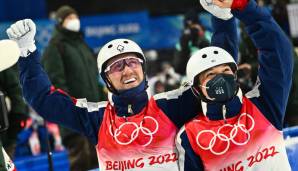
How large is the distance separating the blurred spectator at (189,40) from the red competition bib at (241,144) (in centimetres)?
316

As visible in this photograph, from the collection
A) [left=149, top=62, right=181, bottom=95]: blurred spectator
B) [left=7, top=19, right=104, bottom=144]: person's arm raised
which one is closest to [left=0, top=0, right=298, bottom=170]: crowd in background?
[left=149, top=62, right=181, bottom=95]: blurred spectator

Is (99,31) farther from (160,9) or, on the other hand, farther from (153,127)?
(153,127)

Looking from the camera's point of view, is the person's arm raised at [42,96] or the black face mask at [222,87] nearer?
the black face mask at [222,87]

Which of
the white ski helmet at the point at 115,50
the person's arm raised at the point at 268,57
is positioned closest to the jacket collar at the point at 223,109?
the person's arm raised at the point at 268,57

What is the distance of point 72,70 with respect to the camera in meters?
6.10

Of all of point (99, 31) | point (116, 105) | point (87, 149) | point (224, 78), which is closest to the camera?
point (224, 78)

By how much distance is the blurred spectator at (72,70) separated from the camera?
6000 mm

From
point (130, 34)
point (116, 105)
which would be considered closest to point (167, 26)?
point (130, 34)

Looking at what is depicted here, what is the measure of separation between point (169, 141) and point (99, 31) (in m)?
4.88

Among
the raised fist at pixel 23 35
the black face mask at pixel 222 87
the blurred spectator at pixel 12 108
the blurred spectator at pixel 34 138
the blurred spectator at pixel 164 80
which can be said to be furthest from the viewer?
the blurred spectator at pixel 164 80

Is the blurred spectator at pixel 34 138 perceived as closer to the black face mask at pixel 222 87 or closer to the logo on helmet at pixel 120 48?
the logo on helmet at pixel 120 48

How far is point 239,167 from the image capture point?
358 cm

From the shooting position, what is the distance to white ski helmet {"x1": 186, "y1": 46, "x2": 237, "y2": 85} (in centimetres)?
358

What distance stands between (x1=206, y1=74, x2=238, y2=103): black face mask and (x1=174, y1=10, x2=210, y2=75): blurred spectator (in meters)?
3.20
